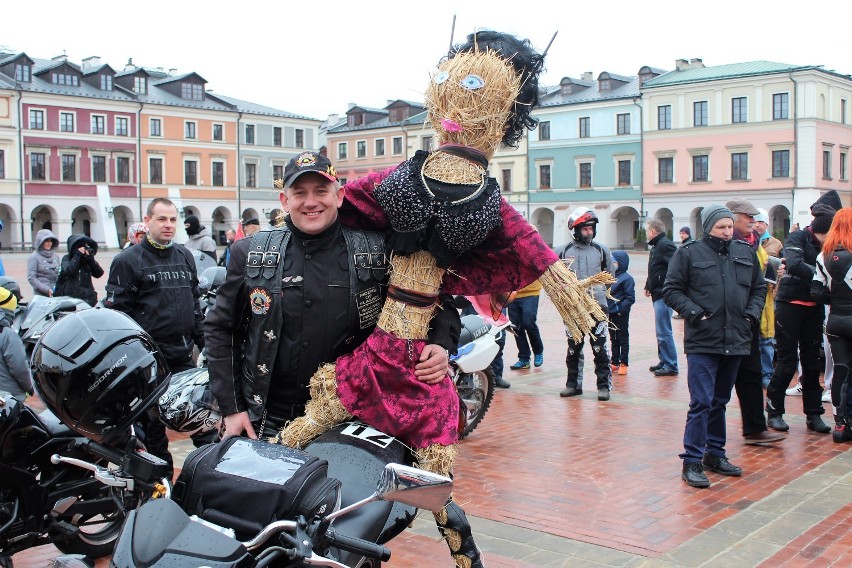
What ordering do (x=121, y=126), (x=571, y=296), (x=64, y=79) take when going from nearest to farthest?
(x=571, y=296) → (x=64, y=79) → (x=121, y=126)

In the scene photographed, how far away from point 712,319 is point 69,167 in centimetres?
5828

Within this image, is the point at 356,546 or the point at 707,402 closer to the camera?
the point at 356,546

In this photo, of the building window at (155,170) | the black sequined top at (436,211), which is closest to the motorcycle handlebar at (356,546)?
the black sequined top at (436,211)

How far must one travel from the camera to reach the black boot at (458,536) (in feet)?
11.1

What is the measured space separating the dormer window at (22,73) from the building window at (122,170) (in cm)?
775

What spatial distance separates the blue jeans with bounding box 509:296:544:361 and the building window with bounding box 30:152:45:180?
5293 centimetres

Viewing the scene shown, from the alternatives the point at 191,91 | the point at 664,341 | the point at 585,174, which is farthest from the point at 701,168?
the point at 664,341

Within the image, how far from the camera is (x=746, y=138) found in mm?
52906

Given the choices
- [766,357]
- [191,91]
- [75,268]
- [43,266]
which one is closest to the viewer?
[766,357]

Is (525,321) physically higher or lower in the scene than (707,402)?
higher

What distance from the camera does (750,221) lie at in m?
7.35

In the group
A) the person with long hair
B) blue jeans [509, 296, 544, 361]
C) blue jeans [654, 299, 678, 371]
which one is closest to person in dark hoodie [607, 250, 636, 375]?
blue jeans [654, 299, 678, 371]

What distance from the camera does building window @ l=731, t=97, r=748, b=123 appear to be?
52.5 metres

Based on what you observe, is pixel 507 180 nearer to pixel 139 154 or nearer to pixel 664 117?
pixel 664 117
